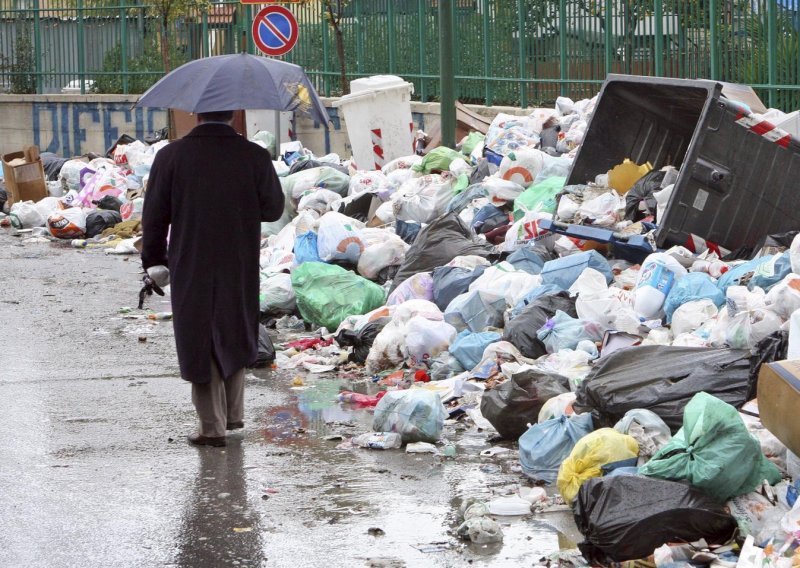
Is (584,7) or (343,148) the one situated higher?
(584,7)

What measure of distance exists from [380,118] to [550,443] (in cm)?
843

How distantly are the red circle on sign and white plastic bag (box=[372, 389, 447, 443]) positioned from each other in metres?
8.52

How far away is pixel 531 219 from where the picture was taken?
345 inches

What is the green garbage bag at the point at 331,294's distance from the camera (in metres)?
8.59

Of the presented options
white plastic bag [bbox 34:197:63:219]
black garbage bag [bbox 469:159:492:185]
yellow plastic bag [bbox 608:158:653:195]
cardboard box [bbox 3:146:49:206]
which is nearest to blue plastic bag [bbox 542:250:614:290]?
yellow plastic bag [bbox 608:158:653:195]

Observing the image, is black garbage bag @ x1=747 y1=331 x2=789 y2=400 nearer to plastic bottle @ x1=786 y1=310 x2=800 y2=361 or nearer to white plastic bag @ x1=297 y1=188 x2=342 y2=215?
plastic bottle @ x1=786 y1=310 x2=800 y2=361

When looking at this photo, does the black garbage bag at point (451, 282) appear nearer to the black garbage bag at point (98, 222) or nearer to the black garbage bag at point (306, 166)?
the black garbage bag at point (306, 166)

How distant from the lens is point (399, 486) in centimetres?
535

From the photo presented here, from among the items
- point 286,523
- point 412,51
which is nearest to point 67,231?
point 412,51

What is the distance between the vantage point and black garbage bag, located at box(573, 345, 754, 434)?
17.6 feet

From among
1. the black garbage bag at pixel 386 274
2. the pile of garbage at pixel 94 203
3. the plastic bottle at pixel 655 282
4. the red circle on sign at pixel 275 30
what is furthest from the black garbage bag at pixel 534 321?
the red circle on sign at pixel 275 30

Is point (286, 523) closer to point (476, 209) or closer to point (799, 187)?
point (799, 187)

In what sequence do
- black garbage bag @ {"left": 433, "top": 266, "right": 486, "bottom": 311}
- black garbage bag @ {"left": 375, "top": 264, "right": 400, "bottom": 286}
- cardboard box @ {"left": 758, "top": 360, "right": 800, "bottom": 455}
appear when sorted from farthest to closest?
black garbage bag @ {"left": 375, "top": 264, "right": 400, "bottom": 286}, black garbage bag @ {"left": 433, "top": 266, "right": 486, "bottom": 311}, cardboard box @ {"left": 758, "top": 360, "right": 800, "bottom": 455}

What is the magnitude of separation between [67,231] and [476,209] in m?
6.52
